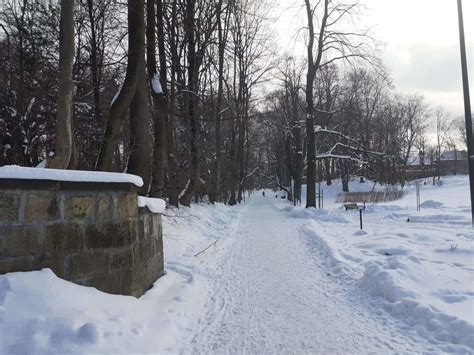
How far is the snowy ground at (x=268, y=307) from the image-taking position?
3959mm

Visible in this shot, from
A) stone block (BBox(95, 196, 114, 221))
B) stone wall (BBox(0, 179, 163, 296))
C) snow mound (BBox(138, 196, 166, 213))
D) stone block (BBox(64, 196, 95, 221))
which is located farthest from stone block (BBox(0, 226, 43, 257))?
snow mound (BBox(138, 196, 166, 213))

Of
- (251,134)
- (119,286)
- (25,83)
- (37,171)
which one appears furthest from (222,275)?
(251,134)

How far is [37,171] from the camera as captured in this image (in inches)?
173

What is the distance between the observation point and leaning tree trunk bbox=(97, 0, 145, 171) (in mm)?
9023

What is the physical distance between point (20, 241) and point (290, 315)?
3277mm

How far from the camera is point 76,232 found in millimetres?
4691

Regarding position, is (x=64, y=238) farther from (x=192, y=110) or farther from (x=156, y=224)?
(x=192, y=110)

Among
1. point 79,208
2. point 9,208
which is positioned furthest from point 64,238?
point 9,208

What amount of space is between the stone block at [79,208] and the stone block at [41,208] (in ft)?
0.39

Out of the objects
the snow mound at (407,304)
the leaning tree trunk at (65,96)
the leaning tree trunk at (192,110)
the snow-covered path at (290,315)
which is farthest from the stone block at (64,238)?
the leaning tree trunk at (192,110)

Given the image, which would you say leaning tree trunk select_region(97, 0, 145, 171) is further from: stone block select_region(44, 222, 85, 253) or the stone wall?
stone block select_region(44, 222, 85, 253)

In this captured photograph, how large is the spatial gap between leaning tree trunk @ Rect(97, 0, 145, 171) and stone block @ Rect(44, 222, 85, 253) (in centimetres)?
457

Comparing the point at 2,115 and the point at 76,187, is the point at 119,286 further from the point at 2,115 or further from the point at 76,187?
the point at 2,115

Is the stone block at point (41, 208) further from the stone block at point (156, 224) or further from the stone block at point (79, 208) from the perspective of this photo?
the stone block at point (156, 224)
